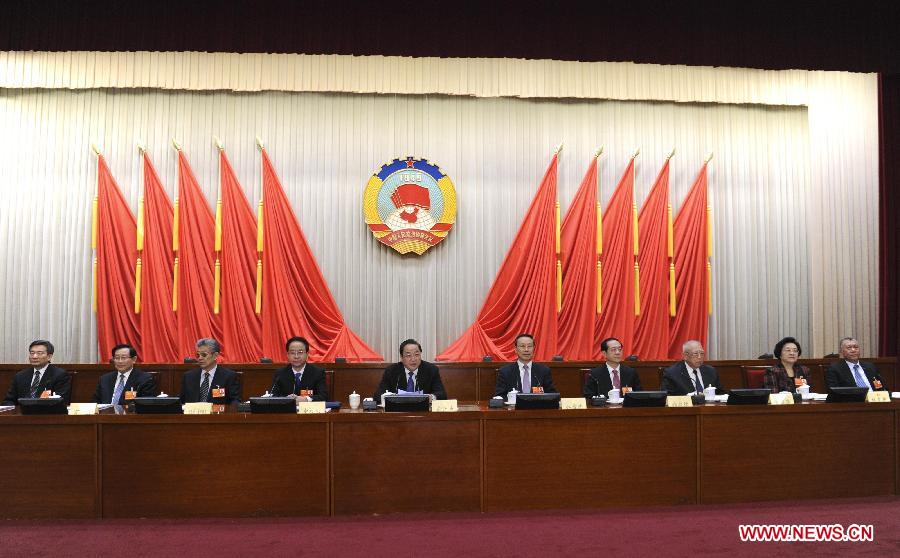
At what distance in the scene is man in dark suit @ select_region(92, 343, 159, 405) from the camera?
445 centimetres

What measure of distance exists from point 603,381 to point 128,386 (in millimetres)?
2994

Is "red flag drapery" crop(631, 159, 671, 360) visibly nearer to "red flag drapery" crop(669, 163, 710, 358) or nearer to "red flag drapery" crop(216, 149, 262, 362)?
"red flag drapery" crop(669, 163, 710, 358)

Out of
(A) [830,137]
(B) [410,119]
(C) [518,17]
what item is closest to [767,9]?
(C) [518,17]

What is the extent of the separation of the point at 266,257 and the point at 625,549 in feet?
14.7

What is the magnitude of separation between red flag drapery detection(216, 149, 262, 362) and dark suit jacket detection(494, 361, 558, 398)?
2.71m

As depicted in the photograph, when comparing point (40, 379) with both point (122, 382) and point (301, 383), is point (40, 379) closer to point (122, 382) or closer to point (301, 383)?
point (122, 382)

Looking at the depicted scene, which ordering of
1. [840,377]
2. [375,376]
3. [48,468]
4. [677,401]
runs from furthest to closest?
→ [375,376], [840,377], [677,401], [48,468]

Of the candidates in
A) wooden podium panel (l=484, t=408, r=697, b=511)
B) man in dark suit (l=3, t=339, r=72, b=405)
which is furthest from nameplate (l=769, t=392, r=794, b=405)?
man in dark suit (l=3, t=339, r=72, b=405)

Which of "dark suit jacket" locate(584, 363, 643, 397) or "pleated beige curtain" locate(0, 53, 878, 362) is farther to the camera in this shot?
"pleated beige curtain" locate(0, 53, 878, 362)

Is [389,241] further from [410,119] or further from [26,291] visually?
[26,291]

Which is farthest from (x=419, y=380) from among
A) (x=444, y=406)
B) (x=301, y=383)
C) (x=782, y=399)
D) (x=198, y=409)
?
(x=782, y=399)

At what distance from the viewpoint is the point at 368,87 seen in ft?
21.3

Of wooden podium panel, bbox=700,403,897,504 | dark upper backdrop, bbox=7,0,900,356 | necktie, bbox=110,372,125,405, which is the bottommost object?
wooden podium panel, bbox=700,403,897,504

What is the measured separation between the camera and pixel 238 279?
6.43 m
